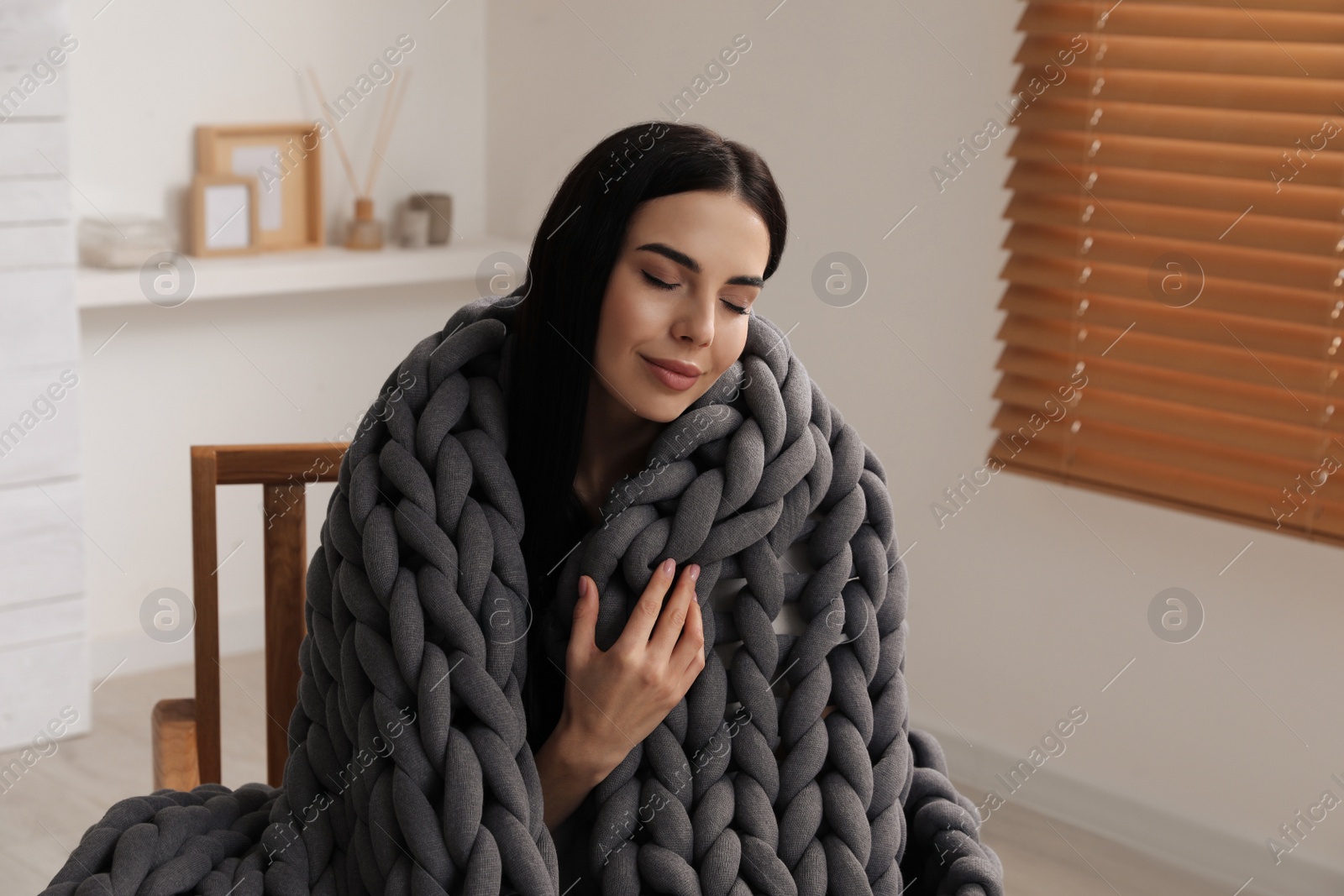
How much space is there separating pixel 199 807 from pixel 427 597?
32 cm

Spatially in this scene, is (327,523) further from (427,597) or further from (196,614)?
(196,614)

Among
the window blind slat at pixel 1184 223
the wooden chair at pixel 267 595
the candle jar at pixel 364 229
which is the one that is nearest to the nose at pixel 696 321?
the wooden chair at pixel 267 595

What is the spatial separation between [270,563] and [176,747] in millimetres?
230

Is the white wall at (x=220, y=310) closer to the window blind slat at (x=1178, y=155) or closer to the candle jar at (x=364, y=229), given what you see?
the candle jar at (x=364, y=229)

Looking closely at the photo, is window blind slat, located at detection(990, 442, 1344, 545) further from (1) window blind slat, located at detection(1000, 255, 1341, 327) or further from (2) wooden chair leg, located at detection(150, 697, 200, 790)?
(2) wooden chair leg, located at detection(150, 697, 200, 790)

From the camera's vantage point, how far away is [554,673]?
1.33 m

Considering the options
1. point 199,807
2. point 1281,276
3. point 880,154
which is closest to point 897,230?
point 880,154

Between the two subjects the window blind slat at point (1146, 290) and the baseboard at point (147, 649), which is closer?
the window blind slat at point (1146, 290)

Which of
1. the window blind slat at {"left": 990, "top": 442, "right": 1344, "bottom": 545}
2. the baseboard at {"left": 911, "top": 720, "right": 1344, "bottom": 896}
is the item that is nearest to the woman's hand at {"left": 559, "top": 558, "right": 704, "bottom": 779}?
the window blind slat at {"left": 990, "top": 442, "right": 1344, "bottom": 545}

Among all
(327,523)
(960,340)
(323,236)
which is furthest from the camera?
(323,236)

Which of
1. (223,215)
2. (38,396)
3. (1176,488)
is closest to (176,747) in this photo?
(38,396)

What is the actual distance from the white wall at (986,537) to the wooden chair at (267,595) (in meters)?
1.57

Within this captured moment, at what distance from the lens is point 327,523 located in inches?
50.1

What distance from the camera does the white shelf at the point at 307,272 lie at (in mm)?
3129
